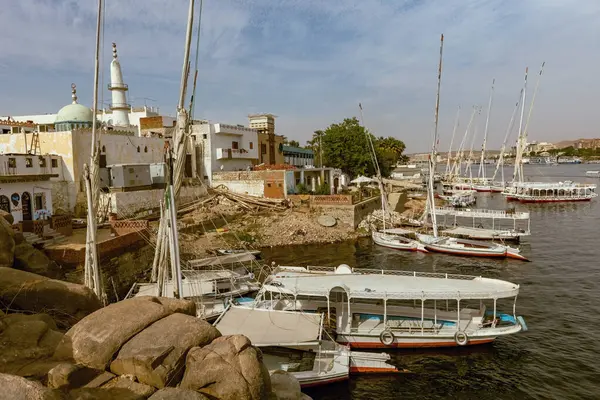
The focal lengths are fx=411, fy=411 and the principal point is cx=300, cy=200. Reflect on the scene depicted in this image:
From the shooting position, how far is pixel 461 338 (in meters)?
20.3

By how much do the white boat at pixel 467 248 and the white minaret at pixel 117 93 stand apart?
4323 cm

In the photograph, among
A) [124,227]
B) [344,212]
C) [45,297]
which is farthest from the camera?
[344,212]

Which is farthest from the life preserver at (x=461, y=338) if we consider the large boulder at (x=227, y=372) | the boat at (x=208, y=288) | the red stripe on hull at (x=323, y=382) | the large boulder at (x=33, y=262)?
the large boulder at (x=33, y=262)

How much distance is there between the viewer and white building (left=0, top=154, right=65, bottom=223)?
27781 mm

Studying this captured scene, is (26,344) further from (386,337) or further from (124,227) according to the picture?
(124,227)

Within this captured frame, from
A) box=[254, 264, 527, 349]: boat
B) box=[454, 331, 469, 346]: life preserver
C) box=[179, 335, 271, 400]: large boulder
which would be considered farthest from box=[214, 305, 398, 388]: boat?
box=[179, 335, 271, 400]: large boulder

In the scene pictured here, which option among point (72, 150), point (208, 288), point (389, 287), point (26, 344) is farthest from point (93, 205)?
point (72, 150)

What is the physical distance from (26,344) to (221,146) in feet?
164

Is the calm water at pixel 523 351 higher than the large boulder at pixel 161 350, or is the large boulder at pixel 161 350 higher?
the large boulder at pixel 161 350

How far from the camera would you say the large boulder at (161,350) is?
878cm

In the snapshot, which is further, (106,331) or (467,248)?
(467,248)

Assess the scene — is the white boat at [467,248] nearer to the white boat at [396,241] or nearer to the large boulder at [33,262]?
the white boat at [396,241]

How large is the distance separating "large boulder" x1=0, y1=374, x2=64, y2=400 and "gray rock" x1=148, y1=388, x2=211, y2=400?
1.76 m

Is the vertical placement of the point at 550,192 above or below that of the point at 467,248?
above
